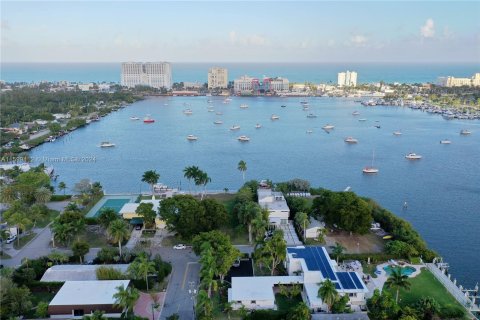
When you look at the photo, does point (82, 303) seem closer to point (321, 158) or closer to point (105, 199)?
point (105, 199)

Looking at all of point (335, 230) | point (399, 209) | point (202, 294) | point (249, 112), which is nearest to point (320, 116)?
point (249, 112)

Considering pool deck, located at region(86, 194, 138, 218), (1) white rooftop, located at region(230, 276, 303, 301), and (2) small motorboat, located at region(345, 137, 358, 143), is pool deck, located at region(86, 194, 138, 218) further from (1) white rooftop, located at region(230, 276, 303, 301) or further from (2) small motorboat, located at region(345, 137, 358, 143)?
(2) small motorboat, located at region(345, 137, 358, 143)

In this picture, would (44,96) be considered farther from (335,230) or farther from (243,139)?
(335,230)

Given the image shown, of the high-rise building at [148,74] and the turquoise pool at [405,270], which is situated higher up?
the high-rise building at [148,74]

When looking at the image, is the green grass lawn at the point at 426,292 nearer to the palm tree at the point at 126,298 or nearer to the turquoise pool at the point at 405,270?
the turquoise pool at the point at 405,270

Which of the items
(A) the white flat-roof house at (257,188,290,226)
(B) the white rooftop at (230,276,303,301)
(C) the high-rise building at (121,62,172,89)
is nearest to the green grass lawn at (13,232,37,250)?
(B) the white rooftop at (230,276,303,301)

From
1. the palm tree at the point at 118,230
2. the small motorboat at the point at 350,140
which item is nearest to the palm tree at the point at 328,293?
the palm tree at the point at 118,230
